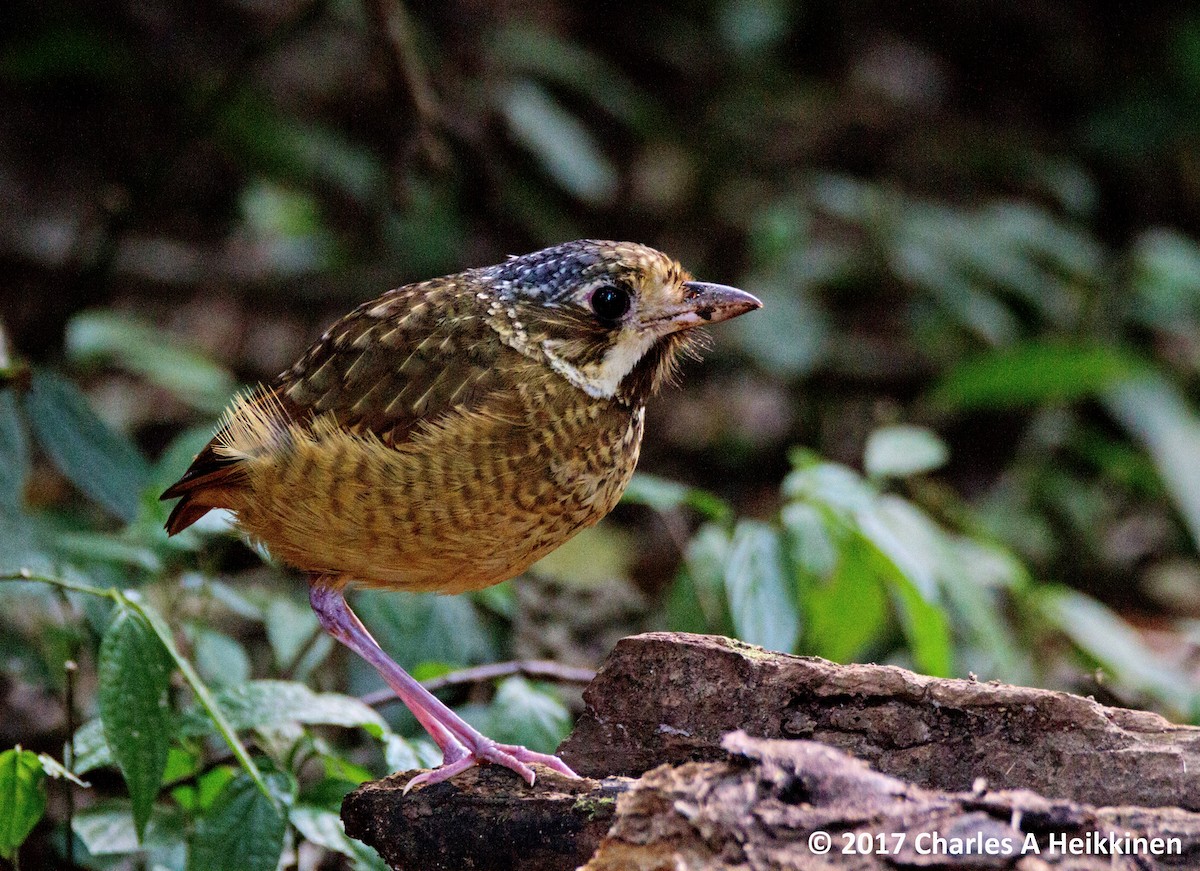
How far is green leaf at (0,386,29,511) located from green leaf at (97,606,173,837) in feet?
3.25

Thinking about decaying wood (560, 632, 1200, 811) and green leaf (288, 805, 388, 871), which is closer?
decaying wood (560, 632, 1200, 811)

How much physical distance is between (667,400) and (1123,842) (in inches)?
204

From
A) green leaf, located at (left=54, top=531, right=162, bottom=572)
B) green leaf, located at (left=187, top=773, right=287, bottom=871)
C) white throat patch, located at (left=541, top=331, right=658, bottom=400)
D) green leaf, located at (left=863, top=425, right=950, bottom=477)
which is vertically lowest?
green leaf, located at (left=187, top=773, right=287, bottom=871)

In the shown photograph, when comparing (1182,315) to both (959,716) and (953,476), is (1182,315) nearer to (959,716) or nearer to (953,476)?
(953,476)

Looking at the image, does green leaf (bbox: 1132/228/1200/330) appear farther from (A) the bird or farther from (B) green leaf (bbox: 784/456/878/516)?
(A) the bird


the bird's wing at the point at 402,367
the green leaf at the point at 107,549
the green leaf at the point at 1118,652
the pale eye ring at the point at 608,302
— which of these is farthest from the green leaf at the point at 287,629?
the green leaf at the point at 1118,652

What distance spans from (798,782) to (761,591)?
4.43 feet

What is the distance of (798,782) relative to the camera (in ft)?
7.03

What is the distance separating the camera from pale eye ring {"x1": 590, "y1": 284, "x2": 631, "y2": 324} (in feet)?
9.97

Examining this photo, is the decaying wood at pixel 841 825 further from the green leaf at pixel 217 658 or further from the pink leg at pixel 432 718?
the green leaf at pixel 217 658

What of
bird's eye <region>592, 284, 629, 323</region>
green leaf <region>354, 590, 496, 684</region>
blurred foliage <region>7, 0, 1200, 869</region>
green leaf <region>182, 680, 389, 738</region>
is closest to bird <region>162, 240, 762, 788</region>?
bird's eye <region>592, 284, 629, 323</region>

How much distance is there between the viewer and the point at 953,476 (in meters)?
7.14

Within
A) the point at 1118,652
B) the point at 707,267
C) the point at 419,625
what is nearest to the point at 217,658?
the point at 419,625

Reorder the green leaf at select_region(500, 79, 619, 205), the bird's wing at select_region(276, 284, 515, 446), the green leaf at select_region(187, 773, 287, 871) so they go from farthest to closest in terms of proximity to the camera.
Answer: the green leaf at select_region(500, 79, 619, 205) → the bird's wing at select_region(276, 284, 515, 446) → the green leaf at select_region(187, 773, 287, 871)
